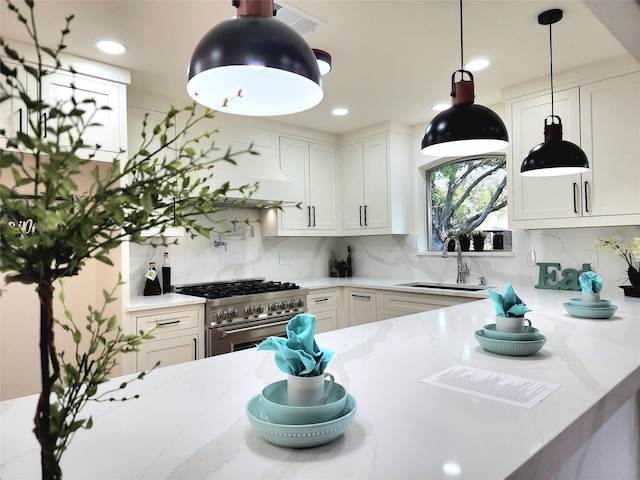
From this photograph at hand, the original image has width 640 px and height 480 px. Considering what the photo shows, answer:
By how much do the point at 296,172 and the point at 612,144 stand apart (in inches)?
101

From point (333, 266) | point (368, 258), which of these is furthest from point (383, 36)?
point (333, 266)

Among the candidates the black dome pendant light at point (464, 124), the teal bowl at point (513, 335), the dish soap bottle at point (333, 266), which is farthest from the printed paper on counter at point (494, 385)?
the dish soap bottle at point (333, 266)

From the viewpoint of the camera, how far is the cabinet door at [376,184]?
4.20 metres

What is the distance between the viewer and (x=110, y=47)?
97.0 inches

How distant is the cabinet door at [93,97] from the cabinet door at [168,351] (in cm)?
129

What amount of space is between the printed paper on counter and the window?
2915mm

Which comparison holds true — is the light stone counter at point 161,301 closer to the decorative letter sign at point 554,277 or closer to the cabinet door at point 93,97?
the cabinet door at point 93,97

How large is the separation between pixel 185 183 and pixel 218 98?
2.39 feet

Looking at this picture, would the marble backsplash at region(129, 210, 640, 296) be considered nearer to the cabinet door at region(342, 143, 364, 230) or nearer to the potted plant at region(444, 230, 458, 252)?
the potted plant at region(444, 230, 458, 252)

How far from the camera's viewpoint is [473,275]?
3.91 m

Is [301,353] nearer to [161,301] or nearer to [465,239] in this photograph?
[161,301]

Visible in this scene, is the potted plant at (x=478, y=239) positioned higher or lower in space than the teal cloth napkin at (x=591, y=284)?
higher

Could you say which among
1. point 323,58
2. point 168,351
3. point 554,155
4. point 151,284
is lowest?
point 168,351

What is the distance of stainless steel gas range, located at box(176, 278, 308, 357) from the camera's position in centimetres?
306
